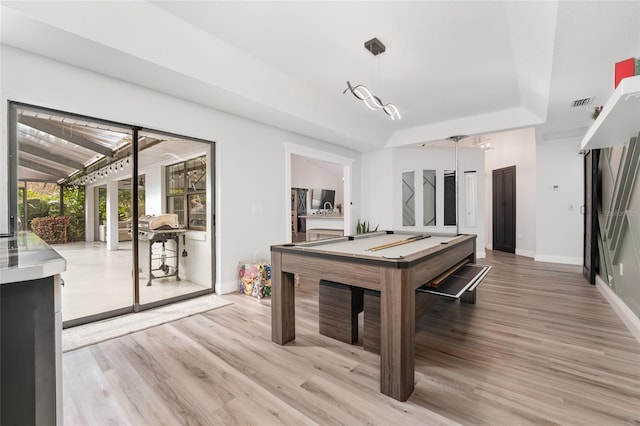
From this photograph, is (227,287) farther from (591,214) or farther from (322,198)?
(322,198)

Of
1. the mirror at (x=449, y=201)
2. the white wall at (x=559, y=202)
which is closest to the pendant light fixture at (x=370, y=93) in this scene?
the mirror at (x=449, y=201)

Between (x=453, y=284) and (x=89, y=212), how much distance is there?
11.2ft

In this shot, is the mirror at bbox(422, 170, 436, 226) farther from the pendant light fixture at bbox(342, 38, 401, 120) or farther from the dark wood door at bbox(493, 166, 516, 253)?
the pendant light fixture at bbox(342, 38, 401, 120)

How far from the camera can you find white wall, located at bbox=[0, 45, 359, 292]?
2.26 m

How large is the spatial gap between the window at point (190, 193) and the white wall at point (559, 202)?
20.3 ft

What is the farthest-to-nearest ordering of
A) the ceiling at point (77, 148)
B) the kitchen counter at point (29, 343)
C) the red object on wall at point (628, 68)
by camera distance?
1. the ceiling at point (77, 148)
2. the red object on wall at point (628, 68)
3. the kitchen counter at point (29, 343)

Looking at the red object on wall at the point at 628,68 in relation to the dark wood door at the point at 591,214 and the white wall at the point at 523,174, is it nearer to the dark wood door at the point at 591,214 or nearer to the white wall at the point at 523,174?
the dark wood door at the point at 591,214

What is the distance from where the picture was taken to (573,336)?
234 centimetres

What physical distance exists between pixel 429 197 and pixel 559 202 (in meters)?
2.33

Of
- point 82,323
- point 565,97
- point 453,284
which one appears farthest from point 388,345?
point 565,97

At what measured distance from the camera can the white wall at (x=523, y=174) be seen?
604 centimetres

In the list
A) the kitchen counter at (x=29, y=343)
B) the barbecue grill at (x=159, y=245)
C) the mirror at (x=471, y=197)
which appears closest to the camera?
the kitchen counter at (x=29, y=343)

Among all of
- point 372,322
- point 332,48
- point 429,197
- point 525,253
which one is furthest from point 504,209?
point 372,322

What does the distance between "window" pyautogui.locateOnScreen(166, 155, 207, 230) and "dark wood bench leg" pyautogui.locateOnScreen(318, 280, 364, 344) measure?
2.10 metres
